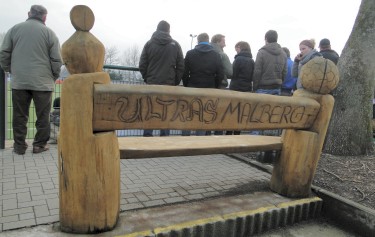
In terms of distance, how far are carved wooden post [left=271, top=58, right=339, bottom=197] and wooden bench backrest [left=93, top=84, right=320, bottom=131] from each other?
135mm

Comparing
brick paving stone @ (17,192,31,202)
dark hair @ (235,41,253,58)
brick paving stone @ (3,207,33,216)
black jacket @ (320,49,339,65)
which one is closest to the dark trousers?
→ brick paving stone @ (17,192,31,202)

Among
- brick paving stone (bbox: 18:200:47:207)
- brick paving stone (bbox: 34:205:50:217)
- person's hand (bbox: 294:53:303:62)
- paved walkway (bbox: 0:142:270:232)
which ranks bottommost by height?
paved walkway (bbox: 0:142:270:232)

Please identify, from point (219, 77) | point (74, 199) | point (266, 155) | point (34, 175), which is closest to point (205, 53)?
point (219, 77)

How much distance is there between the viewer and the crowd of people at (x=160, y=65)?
3924 mm

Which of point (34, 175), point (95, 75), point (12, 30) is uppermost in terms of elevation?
point (12, 30)

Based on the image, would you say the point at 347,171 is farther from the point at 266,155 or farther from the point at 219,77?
the point at 219,77

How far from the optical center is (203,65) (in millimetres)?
4828

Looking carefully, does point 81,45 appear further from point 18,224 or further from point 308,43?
point 308,43

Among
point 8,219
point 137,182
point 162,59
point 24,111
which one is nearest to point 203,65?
point 162,59

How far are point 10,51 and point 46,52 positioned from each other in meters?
0.44

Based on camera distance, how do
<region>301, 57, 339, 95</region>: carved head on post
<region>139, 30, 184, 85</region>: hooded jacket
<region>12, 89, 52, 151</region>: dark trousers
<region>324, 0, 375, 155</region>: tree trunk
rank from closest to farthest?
1. <region>301, 57, 339, 95</region>: carved head on post
2. <region>12, 89, 52, 151</region>: dark trousers
3. <region>139, 30, 184, 85</region>: hooded jacket
4. <region>324, 0, 375, 155</region>: tree trunk

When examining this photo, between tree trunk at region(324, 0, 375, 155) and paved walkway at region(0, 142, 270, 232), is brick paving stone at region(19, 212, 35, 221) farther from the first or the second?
tree trunk at region(324, 0, 375, 155)

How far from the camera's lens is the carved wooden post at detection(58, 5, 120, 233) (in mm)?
1938

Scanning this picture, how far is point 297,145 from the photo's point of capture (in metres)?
2.94
